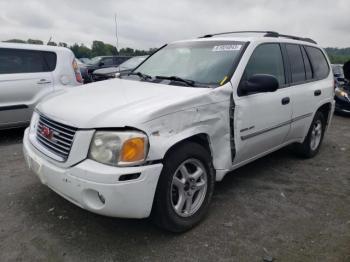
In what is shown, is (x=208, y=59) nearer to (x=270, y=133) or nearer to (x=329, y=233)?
(x=270, y=133)

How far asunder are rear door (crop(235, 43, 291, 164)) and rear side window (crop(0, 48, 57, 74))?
398 centimetres

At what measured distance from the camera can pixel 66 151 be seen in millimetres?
2646

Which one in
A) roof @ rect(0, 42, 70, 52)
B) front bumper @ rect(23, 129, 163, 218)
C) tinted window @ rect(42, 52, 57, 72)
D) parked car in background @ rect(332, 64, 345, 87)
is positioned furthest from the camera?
parked car in background @ rect(332, 64, 345, 87)

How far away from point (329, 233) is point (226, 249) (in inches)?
39.8

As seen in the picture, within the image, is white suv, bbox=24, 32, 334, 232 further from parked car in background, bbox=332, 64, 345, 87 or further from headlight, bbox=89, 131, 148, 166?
parked car in background, bbox=332, 64, 345, 87

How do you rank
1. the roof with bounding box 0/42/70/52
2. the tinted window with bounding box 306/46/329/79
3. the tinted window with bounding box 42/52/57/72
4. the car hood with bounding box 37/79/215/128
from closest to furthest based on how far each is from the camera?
the car hood with bounding box 37/79/215/128 < the tinted window with bounding box 306/46/329/79 < the roof with bounding box 0/42/70/52 < the tinted window with bounding box 42/52/57/72

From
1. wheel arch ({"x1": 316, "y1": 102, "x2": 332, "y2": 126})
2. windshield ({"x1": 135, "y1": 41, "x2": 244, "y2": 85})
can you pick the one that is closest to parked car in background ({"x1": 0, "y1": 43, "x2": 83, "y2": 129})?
windshield ({"x1": 135, "y1": 41, "x2": 244, "y2": 85})

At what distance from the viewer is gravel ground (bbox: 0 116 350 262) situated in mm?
2672

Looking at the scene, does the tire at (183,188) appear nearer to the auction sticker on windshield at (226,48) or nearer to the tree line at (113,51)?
the auction sticker on windshield at (226,48)

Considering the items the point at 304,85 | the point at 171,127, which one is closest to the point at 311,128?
the point at 304,85

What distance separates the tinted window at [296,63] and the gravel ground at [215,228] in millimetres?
1318

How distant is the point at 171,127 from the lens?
2.66m

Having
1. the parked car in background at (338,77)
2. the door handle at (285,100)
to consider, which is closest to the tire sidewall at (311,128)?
the door handle at (285,100)

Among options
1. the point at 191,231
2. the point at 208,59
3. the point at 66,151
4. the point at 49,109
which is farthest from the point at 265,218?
the point at 49,109
